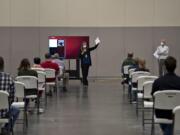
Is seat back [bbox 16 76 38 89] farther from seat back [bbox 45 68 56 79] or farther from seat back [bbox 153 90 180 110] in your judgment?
seat back [bbox 153 90 180 110]

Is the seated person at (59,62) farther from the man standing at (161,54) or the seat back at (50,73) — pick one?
the man standing at (161,54)

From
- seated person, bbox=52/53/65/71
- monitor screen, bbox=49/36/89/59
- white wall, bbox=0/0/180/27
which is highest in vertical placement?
white wall, bbox=0/0/180/27

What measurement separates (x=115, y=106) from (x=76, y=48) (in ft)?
21.7

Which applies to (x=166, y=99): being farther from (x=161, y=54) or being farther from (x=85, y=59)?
(x=161, y=54)

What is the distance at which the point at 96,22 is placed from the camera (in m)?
21.8

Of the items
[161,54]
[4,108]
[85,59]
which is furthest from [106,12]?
[4,108]

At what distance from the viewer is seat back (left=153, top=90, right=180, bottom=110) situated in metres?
6.91

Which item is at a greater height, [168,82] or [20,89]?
[168,82]

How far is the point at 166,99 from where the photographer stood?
7016 mm

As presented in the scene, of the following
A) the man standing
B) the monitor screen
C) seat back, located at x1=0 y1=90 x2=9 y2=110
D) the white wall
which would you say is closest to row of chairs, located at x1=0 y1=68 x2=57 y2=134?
seat back, located at x1=0 y1=90 x2=9 y2=110

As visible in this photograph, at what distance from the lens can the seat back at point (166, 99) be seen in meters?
6.91

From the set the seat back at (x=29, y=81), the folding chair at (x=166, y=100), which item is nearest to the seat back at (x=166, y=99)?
the folding chair at (x=166, y=100)

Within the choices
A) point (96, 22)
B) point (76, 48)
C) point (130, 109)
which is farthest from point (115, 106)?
point (96, 22)

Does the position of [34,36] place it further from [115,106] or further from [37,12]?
[115,106]
